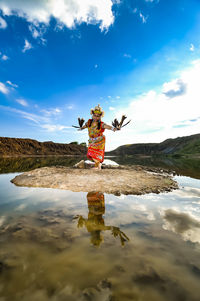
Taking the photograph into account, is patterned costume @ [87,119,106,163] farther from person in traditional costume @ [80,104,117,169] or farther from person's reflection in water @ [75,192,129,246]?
person's reflection in water @ [75,192,129,246]

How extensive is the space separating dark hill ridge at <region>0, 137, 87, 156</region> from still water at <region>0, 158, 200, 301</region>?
1977 inches

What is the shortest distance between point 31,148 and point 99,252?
63.6 m

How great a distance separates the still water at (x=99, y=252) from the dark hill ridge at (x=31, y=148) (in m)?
50.2

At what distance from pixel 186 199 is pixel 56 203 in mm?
2421

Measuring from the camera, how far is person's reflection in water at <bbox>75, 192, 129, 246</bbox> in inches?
57.9

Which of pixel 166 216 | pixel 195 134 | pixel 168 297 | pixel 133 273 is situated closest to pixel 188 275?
pixel 168 297

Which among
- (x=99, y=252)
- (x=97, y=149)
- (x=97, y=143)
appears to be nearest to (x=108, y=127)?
(x=97, y=143)

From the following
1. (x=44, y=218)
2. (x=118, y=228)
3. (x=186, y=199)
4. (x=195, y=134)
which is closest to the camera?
(x=118, y=228)

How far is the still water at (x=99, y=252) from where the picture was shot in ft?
2.92

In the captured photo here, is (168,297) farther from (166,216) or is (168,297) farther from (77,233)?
(166,216)

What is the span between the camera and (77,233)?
1536 millimetres

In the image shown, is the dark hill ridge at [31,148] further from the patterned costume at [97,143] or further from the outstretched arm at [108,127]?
the outstretched arm at [108,127]

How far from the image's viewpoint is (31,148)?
58344mm

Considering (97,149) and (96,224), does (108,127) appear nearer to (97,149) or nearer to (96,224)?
(97,149)
